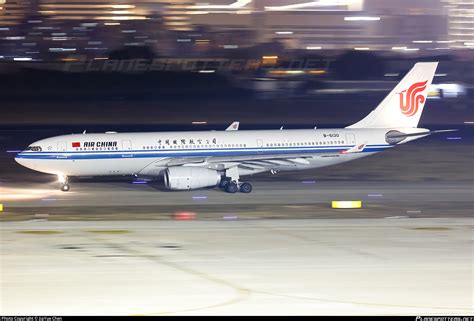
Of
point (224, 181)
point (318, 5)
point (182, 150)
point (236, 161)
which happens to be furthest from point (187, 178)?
point (318, 5)

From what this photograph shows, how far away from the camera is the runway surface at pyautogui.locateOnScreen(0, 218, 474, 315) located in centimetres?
1788

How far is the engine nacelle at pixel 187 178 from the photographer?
39.2 m

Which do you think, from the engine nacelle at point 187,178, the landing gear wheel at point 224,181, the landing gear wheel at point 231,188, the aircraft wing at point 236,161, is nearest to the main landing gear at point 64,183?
the aircraft wing at point 236,161

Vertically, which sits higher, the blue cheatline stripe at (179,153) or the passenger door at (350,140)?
the passenger door at (350,140)

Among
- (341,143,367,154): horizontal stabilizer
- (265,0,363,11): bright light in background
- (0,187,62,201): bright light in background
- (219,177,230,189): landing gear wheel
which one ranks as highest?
(265,0,363,11): bright light in background

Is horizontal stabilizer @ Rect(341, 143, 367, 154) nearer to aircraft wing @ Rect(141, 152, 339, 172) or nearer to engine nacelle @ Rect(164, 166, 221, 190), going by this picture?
aircraft wing @ Rect(141, 152, 339, 172)

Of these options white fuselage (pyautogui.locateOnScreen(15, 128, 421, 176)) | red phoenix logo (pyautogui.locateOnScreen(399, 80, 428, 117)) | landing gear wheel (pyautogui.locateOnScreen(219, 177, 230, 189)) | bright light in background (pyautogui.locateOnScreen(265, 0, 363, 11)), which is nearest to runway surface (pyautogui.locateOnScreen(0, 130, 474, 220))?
landing gear wheel (pyautogui.locateOnScreen(219, 177, 230, 189))

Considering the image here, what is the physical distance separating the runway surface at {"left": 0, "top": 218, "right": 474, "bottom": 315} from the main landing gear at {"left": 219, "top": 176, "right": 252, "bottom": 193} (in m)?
Result: 9.55

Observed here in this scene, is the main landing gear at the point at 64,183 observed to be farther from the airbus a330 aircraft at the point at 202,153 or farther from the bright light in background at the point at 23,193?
the bright light in background at the point at 23,193

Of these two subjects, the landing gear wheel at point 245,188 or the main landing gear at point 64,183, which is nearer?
the landing gear wheel at point 245,188

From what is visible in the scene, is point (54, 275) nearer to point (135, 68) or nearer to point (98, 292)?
point (98, 292)

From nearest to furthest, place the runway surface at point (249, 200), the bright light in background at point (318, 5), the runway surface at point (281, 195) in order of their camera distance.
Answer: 1. the runway surface at point (249, 200)
2. the runway surface at point (281, 195)
3. the bright light in background at point (318, 5)

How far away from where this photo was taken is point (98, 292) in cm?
1900

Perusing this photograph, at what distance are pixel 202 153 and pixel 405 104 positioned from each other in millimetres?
11300
